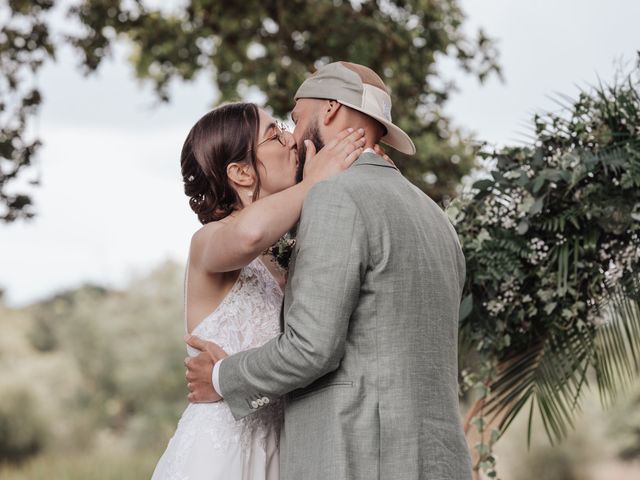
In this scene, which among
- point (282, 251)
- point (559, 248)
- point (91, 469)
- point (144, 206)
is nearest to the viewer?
point (282, 251)

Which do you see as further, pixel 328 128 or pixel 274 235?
pixel 328 128

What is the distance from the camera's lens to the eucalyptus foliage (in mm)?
3736

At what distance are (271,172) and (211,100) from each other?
8.40 m

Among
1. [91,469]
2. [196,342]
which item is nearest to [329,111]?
[196,342]

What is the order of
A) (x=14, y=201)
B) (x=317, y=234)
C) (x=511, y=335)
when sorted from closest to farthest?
(x=317, y=234) < (x=511, y=335) < (x=14, y=201)

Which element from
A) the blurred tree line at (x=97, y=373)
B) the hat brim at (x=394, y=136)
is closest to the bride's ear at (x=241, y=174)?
the hat brim at (x=394, y=136)

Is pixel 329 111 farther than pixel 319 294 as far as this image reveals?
Yes

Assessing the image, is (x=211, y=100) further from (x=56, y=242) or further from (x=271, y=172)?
(x=56, y=242)

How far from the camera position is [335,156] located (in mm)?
2518

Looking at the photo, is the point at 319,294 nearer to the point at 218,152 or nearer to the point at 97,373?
the point at 218,152

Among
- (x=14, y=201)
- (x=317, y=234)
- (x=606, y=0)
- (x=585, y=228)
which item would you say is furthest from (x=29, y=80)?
(x=317, y=234)

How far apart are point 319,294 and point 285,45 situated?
6718mm

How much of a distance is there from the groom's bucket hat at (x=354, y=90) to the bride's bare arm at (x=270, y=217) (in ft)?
0.31

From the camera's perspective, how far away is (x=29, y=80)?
24.2 feet
